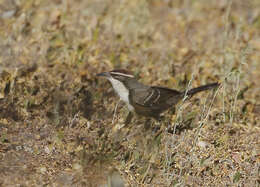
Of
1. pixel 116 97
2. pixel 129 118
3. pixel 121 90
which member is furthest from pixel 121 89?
pixel 129 118

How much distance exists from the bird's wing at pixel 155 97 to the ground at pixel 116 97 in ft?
0.74

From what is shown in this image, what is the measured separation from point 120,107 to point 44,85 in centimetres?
122

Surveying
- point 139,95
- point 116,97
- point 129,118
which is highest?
point 139,95

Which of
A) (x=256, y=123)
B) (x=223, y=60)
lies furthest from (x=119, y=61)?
(x=256, y=123)

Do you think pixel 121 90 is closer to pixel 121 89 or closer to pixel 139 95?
pixel 121 89

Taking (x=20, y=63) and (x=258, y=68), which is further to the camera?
(x=258, y=68)

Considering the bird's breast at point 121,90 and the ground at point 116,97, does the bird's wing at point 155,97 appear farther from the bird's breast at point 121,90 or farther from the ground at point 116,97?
the ground at point 116,97

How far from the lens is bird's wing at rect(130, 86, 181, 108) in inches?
241

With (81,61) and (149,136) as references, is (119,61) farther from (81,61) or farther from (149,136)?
(149,136)

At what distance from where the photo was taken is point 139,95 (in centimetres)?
614

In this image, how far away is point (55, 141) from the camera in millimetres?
5148

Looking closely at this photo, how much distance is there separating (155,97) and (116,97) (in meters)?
0.65

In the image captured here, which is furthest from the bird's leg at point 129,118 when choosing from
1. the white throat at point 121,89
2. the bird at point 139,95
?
the white throat at point 121,89

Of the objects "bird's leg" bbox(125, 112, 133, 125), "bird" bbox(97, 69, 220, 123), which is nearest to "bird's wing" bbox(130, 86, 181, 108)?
"bird" bbox(97, 69, 220, 123)
